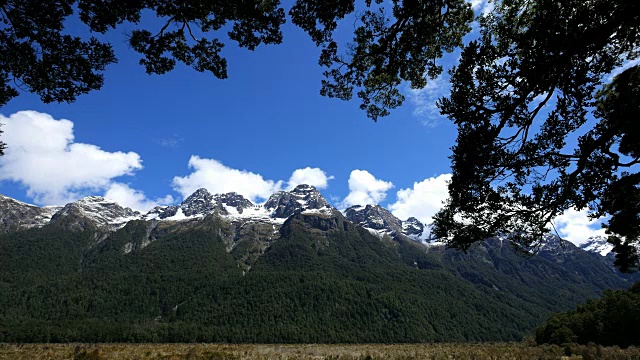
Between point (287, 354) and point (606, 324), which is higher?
point (606, 324)

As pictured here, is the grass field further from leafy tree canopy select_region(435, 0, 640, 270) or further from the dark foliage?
the dark foliage

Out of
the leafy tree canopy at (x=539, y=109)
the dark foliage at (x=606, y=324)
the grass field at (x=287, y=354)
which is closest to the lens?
the leafy tree canopy at (x=539, y=109)

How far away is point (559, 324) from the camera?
5478cm

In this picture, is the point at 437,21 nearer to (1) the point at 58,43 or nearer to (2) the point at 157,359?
(1) the point at 58,43

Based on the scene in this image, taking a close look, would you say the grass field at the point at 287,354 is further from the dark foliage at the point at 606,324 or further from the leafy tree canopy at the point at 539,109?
the dark foliage at the point at 606,324

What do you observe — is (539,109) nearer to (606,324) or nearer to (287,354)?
(287,354)

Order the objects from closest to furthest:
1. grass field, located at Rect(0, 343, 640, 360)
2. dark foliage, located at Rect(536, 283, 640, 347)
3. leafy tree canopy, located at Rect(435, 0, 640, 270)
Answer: leafy tree canopy, located at Rect(435, 0, 640, 270), grass field, located at Rect(0, 343, 640, 360), dark foliage, located at Rect(536, 283, 640, 347)

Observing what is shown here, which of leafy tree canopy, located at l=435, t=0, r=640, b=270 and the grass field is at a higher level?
leafy tree canopy, located at l=435, t=0, r=640, b=270

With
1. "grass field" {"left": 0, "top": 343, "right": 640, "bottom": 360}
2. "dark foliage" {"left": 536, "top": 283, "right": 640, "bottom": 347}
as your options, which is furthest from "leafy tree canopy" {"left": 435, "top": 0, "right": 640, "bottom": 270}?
"dark foliage" {"left": 536, "top": 283, "right": 640, "bottom": 347}

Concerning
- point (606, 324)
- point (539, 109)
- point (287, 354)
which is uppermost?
point (539, 109)

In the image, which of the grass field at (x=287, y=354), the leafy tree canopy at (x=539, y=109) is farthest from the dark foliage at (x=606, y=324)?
the leafy tree canopy at (x=539, y=109)

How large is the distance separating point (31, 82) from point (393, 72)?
38.4 ft

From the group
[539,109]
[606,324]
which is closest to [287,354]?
[539,109]

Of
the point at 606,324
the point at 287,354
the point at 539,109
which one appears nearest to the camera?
the point at 539,109
